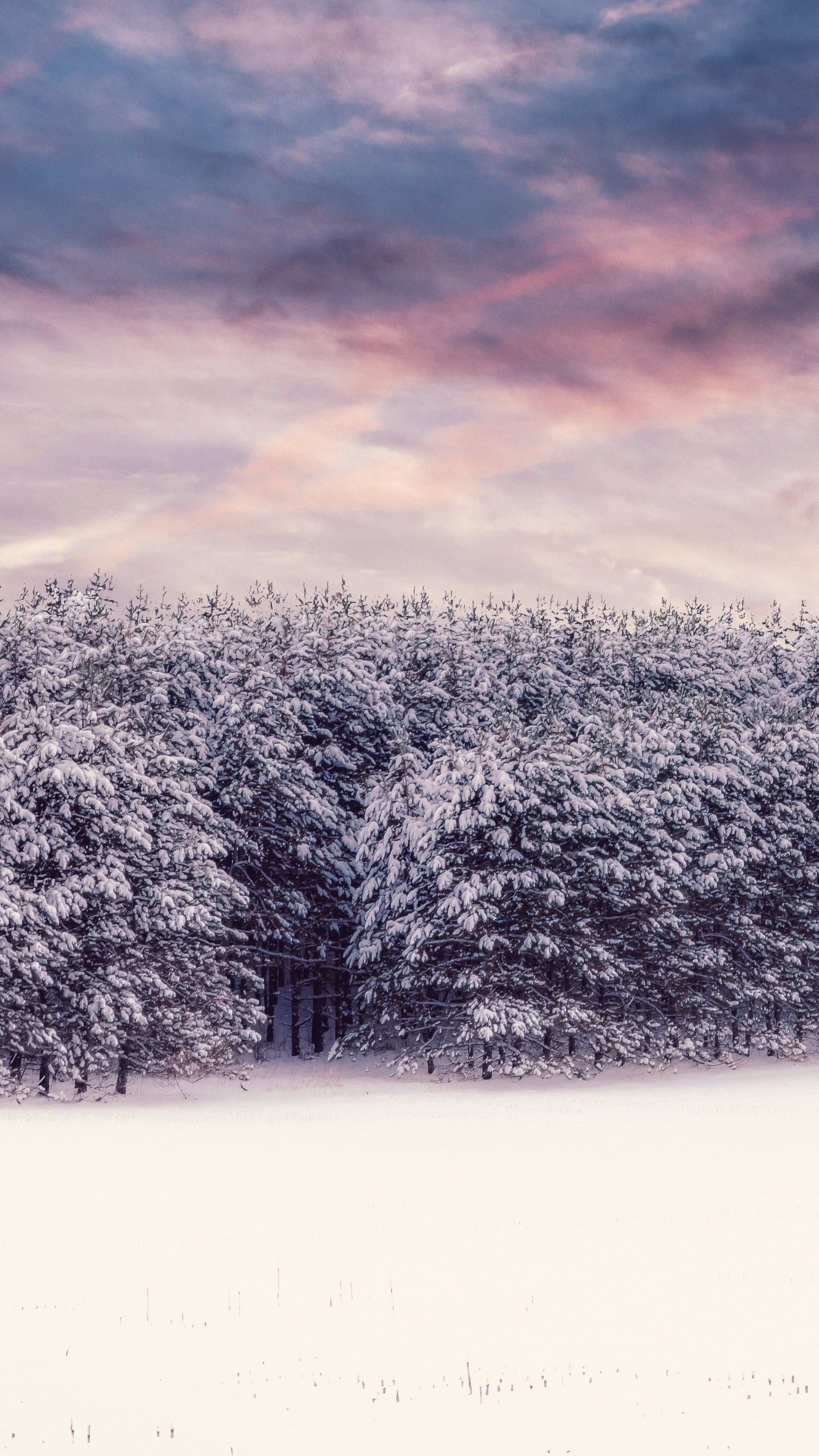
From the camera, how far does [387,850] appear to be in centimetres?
3722

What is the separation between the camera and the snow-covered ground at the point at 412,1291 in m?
9.13

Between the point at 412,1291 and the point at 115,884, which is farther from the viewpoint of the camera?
the point at 115,884

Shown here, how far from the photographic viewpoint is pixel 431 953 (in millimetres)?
37188

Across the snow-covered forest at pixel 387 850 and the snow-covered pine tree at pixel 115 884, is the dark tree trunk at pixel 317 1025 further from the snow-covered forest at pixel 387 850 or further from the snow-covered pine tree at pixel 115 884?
the snow-covered pine tree at pixel 115 884

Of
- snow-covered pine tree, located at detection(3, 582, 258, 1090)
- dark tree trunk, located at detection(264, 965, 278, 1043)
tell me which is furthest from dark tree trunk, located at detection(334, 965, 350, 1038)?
snow-covered pine tree, located at detection(3, 582, 258, 1090)

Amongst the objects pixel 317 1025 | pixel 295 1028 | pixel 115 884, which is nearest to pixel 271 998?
pixel 317 1025

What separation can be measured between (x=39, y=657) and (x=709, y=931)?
2228cm

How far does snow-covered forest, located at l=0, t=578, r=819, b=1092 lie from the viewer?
31812 mm

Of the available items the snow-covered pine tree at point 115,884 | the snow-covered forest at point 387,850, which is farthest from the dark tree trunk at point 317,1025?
the snow-covered pine tree at point 115,884

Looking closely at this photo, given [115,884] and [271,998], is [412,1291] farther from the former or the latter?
[271,998]

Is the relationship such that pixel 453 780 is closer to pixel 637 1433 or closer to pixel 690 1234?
pixel 690 1234

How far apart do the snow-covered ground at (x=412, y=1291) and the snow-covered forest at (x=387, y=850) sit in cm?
717

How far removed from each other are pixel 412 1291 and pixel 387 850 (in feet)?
80.6

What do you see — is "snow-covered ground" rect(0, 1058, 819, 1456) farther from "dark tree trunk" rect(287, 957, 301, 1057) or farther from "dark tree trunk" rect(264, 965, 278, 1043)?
"dark tree trunk" rect(264, 965, 278, 1043)
